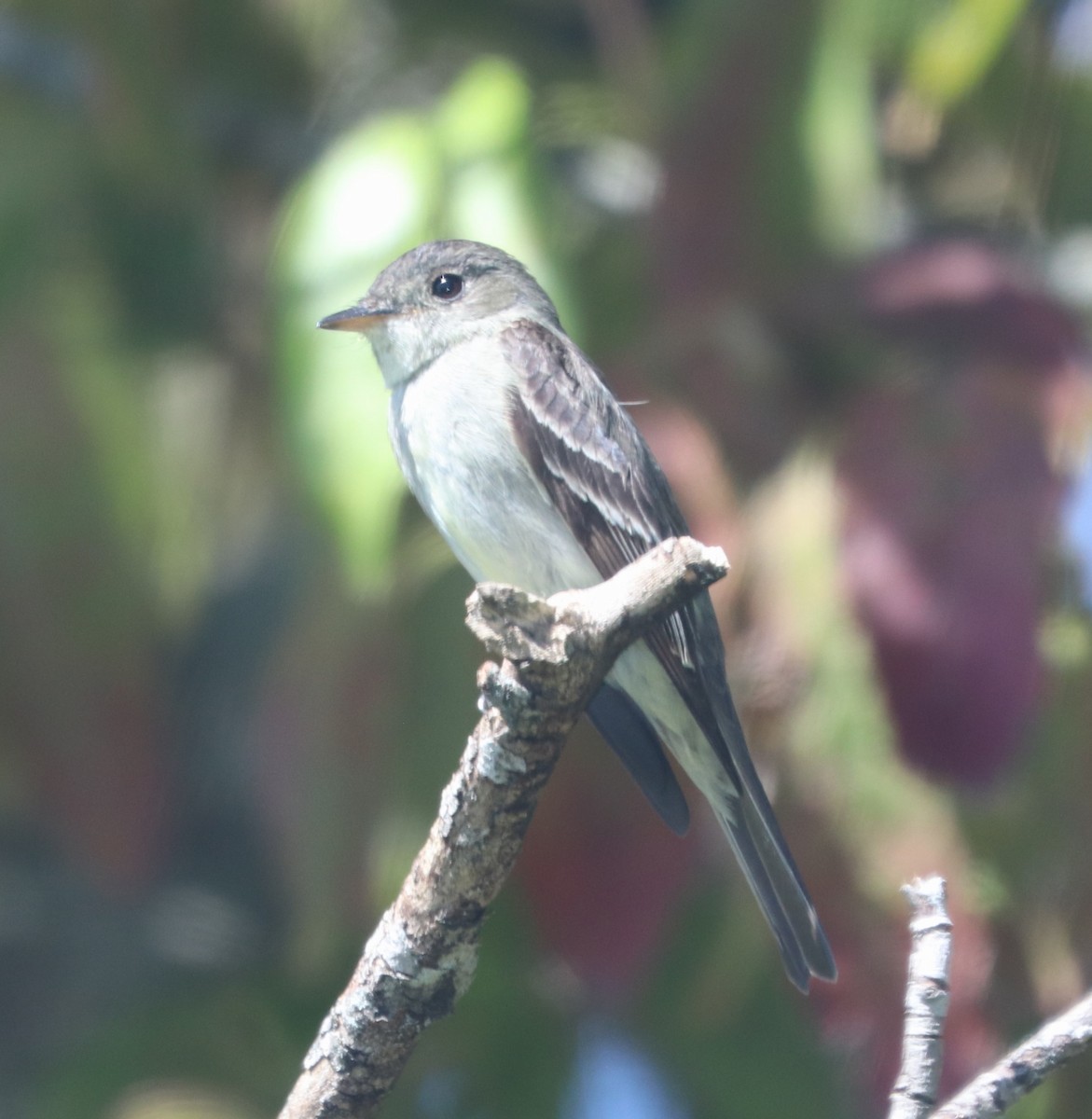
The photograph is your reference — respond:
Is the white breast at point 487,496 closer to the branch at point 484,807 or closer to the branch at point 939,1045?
the branch at point 484,807

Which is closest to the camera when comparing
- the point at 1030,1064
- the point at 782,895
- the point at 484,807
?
the point at 1030,1064

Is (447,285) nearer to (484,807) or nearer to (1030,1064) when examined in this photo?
(484,807)

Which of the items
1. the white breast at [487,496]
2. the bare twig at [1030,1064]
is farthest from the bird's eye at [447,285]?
the bare twig at [1030,1064]

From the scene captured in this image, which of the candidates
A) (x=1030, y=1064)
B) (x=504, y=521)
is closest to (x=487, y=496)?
(x=504, y=521)

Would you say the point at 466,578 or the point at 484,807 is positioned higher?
the point at 466,578

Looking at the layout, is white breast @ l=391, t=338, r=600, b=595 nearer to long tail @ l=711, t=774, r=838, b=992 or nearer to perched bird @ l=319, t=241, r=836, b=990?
perched bird @ l=319, t=241, r=836, b=990

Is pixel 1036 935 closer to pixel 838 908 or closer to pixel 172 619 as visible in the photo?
pixel 838 908
